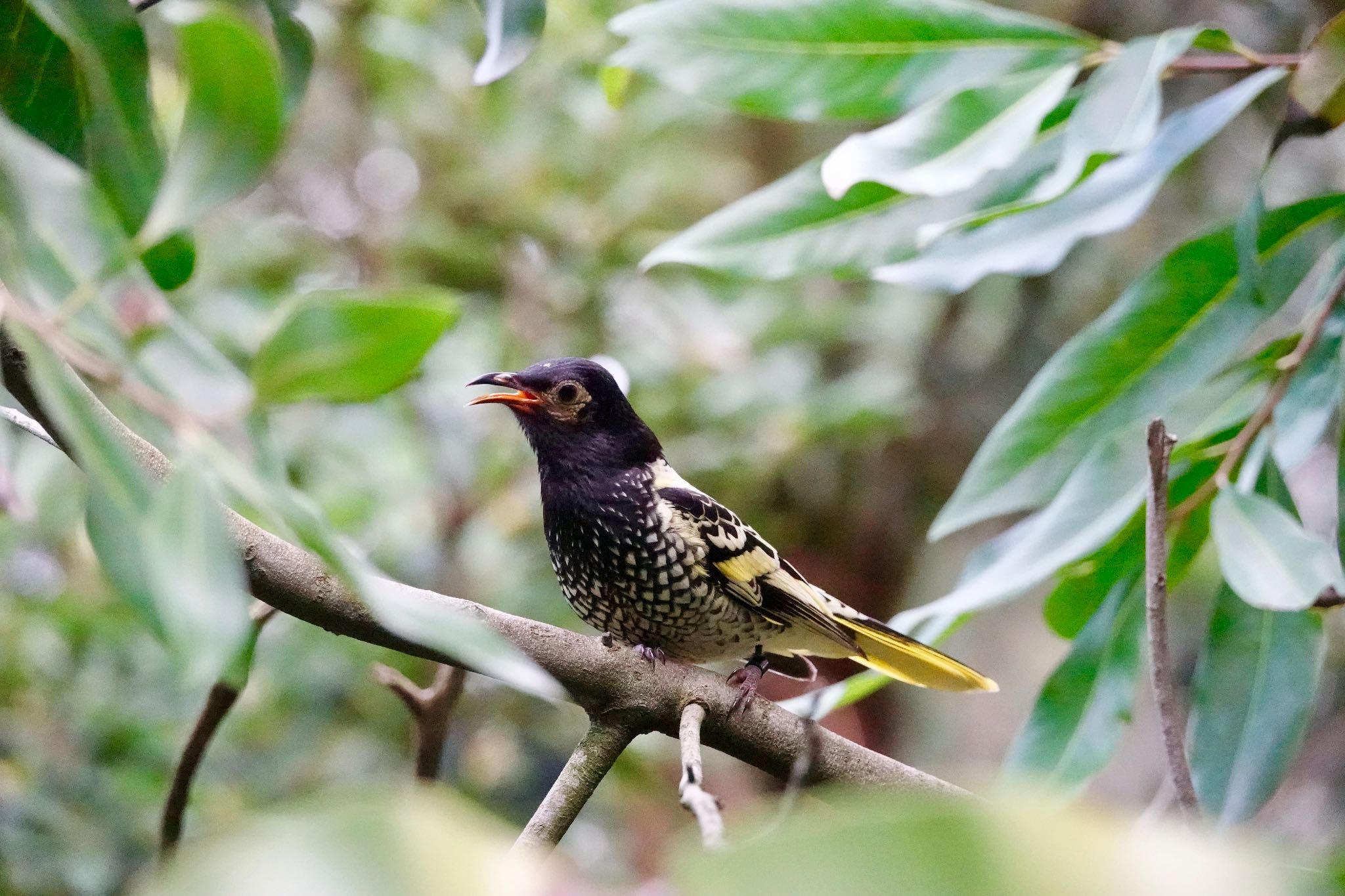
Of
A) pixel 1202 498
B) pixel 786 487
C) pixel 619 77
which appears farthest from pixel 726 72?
pixel 786 487

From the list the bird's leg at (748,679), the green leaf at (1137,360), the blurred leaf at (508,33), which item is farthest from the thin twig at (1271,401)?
the blurred leaf at (508,33)

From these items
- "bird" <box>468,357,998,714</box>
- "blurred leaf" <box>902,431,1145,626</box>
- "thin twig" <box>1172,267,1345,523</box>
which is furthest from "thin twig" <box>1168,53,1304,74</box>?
"bird" <box>468,357,998,714</box>

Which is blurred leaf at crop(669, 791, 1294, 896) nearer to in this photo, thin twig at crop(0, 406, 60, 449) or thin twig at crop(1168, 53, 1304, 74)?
thin twig at crop(0, 406, 60, 449)

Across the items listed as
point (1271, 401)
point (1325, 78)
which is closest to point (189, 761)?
point (1271, 401)

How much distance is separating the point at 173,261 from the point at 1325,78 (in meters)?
1.49

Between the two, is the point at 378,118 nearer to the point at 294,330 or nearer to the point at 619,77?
the point at 619,77

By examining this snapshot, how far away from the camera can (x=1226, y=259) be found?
6.36ft

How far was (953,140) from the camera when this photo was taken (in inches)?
70.8

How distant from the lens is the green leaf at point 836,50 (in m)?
1.99

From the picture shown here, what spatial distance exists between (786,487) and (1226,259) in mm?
3530

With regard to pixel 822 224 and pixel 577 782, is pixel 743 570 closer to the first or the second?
pixel 822 224

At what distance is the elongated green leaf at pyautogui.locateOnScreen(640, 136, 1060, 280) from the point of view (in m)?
2.02

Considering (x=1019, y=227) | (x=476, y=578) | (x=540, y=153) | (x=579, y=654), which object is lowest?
(x=476, y=578)

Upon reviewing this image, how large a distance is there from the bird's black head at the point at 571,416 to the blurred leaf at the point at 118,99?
4.00 ft
